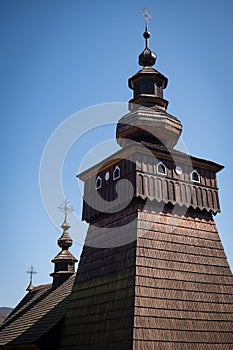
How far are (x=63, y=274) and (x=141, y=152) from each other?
574 inches

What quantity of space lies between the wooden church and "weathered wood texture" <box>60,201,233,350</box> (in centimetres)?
4

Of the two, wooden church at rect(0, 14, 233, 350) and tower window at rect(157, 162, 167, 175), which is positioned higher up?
tower window at rect(157, 162, 167, 175)

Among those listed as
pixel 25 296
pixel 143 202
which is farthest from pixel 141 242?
pixel 25 296

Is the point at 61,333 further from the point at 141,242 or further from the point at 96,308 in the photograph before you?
the point at 141,242

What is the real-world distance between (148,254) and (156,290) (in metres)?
1.34

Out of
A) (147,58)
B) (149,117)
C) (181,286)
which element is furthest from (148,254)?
(147,58)

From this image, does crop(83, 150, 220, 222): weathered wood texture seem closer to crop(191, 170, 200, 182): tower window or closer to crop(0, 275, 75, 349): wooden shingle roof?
crop(191, 170, 200, 182): tower window

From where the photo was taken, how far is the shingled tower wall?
1452 cm

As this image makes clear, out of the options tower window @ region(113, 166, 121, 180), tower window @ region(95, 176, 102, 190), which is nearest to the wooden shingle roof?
tower window @ region(95, 176, 102, 190)

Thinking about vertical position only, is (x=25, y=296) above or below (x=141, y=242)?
above

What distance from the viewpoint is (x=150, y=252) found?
15.7 metres

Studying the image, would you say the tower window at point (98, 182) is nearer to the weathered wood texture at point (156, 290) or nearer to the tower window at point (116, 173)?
the tower window at point (116, 173)

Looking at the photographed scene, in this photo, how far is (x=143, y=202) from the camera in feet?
55.1

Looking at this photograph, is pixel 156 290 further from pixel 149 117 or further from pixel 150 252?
pixel 149 117
